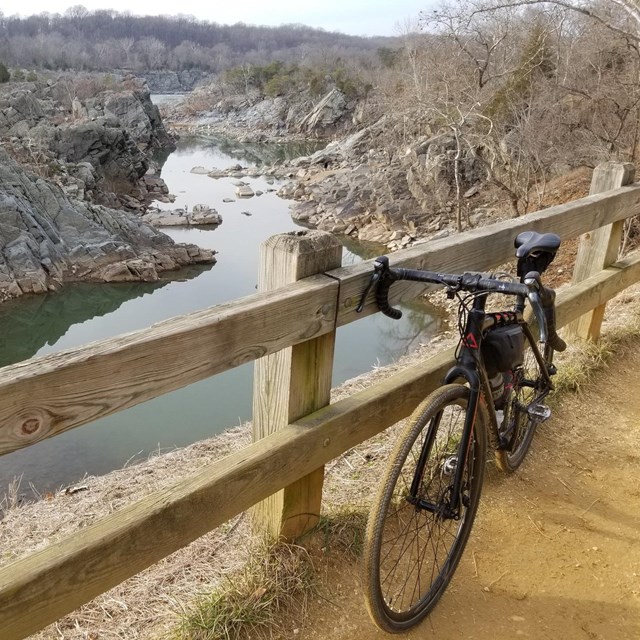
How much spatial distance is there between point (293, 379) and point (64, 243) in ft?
73.1

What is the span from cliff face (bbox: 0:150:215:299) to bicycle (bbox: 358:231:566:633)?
19.4m

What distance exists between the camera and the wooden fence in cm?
147

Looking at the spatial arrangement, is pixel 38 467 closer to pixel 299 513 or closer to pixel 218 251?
pixel 299 513

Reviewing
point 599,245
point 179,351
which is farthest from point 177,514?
point 599,245

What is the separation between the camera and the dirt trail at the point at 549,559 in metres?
2.33

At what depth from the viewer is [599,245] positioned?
423 centimetres

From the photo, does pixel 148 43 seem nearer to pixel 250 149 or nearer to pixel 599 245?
pixel 250 149

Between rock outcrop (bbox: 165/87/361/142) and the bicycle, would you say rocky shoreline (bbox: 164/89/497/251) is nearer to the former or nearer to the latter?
rock outcrop (bbox: 165/87/361/142)

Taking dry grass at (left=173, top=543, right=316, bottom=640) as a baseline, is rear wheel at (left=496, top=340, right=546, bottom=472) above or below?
→ above

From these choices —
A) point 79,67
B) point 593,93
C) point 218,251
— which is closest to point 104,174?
point 218,251

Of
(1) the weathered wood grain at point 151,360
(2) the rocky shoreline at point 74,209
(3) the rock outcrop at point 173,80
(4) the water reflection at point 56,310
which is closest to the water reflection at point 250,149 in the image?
(2) the rocky shoreline at point 74,209

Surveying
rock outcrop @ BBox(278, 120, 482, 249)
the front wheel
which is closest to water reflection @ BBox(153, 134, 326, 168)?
rock outcrop @ BBox(278, 120, 482, 249)

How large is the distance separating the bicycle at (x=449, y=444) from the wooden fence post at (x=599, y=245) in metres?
1.76

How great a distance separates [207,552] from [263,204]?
29.4 meters
